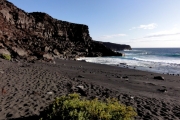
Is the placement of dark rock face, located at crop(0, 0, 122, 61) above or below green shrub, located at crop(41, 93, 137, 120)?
above

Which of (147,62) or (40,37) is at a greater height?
(40,37)

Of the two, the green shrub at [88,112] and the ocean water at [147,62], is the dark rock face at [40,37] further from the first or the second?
the green shrub at [88,112]

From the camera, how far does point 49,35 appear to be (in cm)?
7831

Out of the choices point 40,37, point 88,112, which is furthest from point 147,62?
point 88,112

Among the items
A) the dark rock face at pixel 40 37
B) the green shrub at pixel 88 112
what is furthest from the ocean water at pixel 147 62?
the green shrub at pixel 88 112

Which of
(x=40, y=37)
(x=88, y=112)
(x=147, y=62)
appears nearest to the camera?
(x=88, y=112)

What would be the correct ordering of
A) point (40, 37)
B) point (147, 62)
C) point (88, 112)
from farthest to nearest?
point (40, 37)
point (147, 62)
point (88, 112)

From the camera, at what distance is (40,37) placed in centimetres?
6400

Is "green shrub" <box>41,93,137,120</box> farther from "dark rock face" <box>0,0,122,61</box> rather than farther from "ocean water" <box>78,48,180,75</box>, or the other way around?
"dark rock face" <box>0,0,122,61</box>

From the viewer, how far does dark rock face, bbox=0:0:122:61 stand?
35469mm

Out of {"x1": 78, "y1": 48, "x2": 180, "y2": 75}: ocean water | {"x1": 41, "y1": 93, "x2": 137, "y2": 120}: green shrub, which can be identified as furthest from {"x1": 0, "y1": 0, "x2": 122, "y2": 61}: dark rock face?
{"x1": 41, "y1": 93, "x2": 137, "y2": 120}: green shrub

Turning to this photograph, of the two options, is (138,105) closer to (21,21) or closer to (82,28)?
(21,21)

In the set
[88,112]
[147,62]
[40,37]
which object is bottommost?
[147,62]

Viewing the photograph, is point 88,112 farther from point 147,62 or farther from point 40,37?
point 40,37
